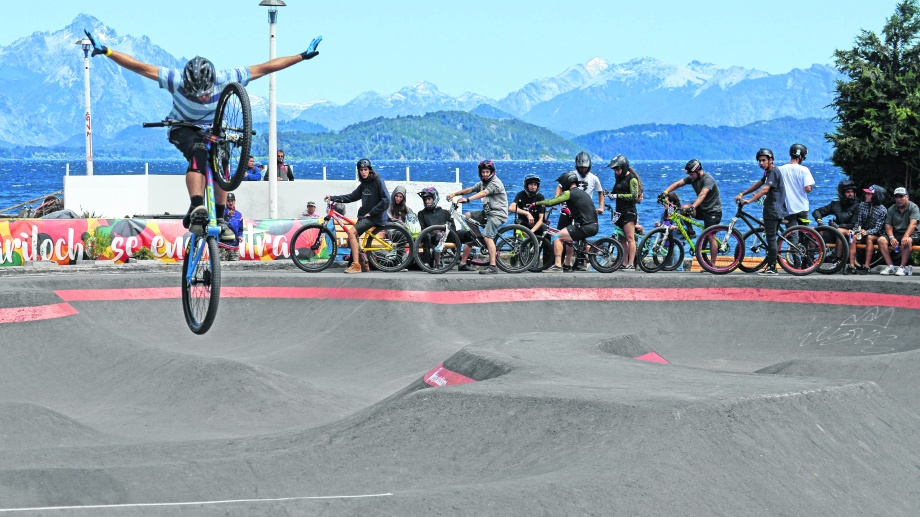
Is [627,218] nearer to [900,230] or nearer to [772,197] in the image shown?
[772,197]

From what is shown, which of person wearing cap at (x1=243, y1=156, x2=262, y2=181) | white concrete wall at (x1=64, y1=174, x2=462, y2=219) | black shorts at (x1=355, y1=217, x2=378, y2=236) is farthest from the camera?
white concrete wall at (x1=64, y1=174, x2=462, y2=219)

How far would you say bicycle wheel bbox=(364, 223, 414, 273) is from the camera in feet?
59.0

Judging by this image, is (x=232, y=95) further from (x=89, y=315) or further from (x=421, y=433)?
(x=89, y=315)

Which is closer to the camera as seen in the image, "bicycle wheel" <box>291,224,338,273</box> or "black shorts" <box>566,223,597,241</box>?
"black shorts" <box>566,223,597,241</box>

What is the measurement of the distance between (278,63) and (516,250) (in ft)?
29.4

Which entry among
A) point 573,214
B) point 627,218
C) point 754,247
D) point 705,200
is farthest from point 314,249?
point 754,247

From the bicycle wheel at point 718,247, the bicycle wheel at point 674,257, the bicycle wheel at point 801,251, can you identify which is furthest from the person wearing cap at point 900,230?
the bicycle wheel at point 674,257

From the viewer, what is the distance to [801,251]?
16.4m

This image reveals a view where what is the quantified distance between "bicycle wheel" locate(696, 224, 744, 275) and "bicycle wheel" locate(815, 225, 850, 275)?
1.24m

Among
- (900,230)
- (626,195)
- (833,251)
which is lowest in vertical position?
(833,251)

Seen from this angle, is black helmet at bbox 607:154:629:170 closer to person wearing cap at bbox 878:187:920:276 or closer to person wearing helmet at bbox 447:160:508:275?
person wearing helmet at bbox 447:160:508:275

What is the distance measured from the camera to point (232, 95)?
888 centimetres

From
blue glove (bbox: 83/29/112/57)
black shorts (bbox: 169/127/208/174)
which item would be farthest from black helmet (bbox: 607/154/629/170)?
blue glove (bbox: 83/29/112/57)

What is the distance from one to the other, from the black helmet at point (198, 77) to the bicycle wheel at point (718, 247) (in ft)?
32.3
